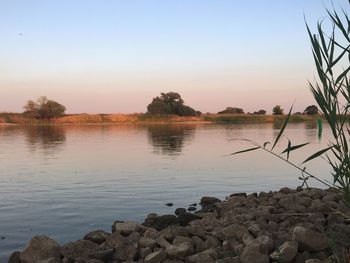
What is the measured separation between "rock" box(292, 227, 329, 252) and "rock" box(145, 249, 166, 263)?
2624 millimetres

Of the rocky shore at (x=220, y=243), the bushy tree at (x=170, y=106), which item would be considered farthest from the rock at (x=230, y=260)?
the bushy tree at (x=170, y=106)

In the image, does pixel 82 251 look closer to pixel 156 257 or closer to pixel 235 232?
pixel 156 257

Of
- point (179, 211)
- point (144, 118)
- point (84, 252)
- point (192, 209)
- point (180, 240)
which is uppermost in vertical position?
point (144, 118)

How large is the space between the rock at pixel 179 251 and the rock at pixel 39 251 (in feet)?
7.94

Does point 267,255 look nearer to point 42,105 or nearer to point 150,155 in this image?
point 150,155

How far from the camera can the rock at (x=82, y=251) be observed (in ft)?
32.1

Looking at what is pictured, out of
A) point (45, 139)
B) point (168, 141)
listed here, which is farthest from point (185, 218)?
point (45, 139)

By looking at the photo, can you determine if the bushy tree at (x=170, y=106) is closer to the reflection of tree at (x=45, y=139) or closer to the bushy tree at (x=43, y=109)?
the bushy tree at (x=43, y=109)

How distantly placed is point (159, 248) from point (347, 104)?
6140 millimetres

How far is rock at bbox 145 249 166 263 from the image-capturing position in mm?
9250

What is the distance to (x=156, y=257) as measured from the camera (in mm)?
9312

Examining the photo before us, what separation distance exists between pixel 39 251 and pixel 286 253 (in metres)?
5.07

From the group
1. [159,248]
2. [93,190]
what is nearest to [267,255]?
[159,248]

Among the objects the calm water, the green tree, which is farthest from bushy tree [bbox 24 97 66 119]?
the calm water
